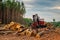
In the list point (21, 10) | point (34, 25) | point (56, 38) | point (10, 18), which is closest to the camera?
point (56, 38)

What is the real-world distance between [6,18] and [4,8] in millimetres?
1711

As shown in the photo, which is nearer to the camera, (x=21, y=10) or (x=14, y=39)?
(x=14, y=39)

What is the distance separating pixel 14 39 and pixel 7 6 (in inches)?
824

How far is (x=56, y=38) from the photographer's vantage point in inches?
549

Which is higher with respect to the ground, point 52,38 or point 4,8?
point 4,8

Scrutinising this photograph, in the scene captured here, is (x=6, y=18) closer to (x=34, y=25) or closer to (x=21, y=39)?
Result: (x=34, y=25)

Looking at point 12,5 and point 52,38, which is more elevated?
point 12,5

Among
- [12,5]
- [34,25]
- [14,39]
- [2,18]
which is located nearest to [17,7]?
[12,5]

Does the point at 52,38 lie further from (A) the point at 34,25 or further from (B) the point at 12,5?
(B) the point at 12,5

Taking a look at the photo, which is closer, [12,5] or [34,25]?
[34,25]

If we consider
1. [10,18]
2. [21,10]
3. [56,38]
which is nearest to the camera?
[56,38]

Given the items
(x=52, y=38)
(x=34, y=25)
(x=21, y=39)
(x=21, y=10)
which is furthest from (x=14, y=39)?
(x=21, y=10)

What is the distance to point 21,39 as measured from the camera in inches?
567

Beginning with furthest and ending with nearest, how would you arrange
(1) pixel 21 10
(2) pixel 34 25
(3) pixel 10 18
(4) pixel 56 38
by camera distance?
(1) pixel 21 10 → (3) pixel 10 18 → (2) pixel 34 25 → (4) pixel 56 38
